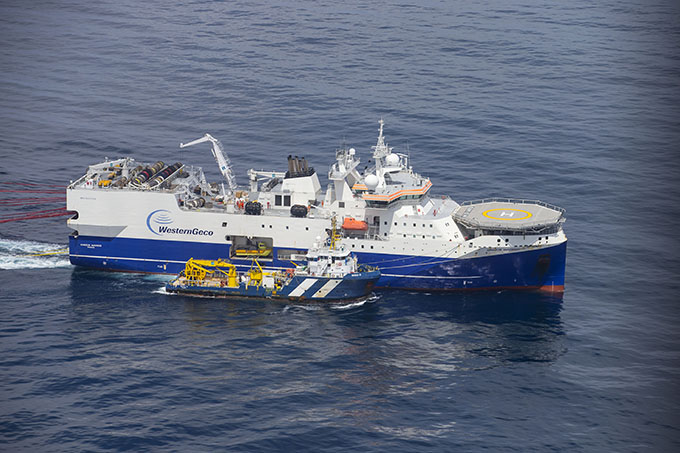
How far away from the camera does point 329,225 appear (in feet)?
224

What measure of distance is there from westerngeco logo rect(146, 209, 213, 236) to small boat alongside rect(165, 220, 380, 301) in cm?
365

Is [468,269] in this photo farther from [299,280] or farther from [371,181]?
[299,280]

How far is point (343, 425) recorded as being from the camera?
160 feet

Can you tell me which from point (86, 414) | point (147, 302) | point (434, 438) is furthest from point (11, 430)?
point (434, 438)

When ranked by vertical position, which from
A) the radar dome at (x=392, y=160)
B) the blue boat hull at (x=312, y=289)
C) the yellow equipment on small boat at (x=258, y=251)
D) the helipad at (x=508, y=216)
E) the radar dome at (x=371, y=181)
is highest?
the radar dome at (x=392, y=160)

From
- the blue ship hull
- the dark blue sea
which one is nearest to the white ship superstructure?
the blue ship hull

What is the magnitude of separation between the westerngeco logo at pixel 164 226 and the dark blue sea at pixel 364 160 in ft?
13.7

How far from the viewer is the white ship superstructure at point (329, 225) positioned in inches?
2633

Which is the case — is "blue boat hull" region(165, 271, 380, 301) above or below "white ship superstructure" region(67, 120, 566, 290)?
below

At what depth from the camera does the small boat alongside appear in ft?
211

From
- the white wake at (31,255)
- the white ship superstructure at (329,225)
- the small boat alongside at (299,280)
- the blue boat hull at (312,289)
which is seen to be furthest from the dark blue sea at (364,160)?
the white ship superstructure at (329,225)

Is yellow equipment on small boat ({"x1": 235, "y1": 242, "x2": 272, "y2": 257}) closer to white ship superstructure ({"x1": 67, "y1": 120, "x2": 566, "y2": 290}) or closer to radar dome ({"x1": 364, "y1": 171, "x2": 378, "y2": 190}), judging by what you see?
white ship superstructure ({"x1": 67, "y1": 120, "x2": 566, "y2": 290})

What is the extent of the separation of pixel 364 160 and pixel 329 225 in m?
22.0

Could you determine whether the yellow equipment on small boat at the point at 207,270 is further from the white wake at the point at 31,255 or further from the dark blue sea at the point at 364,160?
the white wake at the point at 31,255
